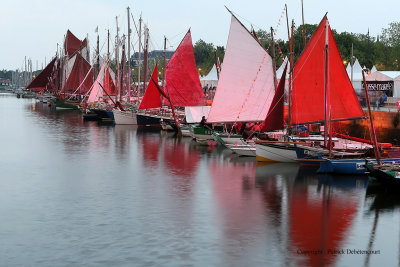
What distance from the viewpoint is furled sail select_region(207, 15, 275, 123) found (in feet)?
164

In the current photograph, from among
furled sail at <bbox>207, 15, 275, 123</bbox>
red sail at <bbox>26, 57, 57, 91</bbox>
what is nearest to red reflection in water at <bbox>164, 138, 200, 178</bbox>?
furled sail at <bbox>207, 15, 275, 123</bbox>

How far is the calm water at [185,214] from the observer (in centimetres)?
2348

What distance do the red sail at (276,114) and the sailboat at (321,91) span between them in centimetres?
141

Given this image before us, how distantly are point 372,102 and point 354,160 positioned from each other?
81.4ft

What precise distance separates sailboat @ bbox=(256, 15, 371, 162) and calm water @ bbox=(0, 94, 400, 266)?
3303 millimetres

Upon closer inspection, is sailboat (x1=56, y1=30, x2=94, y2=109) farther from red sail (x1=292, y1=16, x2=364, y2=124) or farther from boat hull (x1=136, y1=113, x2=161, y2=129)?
red sail (x1=292, y1=16, x2=364, y2=124)

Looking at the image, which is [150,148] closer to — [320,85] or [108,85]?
[320,85]

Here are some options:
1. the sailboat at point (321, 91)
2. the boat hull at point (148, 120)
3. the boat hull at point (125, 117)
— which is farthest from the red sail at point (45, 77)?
the sailboat at point (321, 91)

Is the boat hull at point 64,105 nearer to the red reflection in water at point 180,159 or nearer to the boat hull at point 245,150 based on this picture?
the red reflection in water at point 180,159

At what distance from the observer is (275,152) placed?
45094 mm

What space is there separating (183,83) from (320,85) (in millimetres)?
30208

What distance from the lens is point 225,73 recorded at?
50562 mm

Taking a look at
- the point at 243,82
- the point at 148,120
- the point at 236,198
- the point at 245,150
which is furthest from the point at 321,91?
the point at 148,120

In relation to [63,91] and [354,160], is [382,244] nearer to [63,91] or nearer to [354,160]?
[354,160]
